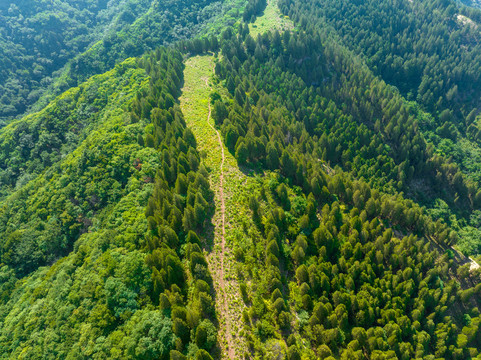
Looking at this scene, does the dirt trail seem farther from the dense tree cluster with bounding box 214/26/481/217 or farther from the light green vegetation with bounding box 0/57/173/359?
the dense tree cluster with bounding box 214/26/481/217

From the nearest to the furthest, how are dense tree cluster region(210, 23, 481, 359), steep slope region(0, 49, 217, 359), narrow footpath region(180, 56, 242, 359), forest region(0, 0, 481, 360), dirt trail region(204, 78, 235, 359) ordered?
dirt trail region(204, 78, 235, 359), steep slope region(0, 49, 217, 359), narrow footpath region(180, 56, 242, 359), forest region(0, 0, 481, 360), dense tree cluster region(210, 23, 481, 359)

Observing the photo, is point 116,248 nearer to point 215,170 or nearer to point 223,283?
point 223,283

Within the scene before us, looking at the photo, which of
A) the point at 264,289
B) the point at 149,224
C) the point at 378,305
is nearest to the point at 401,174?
the point at 378,305

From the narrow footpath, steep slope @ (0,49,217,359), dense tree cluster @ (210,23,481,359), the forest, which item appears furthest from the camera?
dense tree cluster @ (210,23,481,359)

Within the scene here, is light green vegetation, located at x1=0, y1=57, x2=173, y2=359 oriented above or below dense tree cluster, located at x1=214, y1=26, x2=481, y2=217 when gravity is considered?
below

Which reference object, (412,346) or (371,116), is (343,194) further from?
(371,116)

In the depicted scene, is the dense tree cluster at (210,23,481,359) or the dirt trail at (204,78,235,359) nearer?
the dirt trail at (204,78,235,359)

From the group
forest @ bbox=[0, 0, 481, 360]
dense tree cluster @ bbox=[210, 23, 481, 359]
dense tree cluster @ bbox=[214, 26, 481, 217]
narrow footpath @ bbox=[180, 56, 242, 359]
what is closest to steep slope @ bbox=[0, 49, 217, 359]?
forest @ bbox=[0, 0, 481, 360]

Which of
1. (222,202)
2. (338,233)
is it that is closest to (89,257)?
(222,202)
